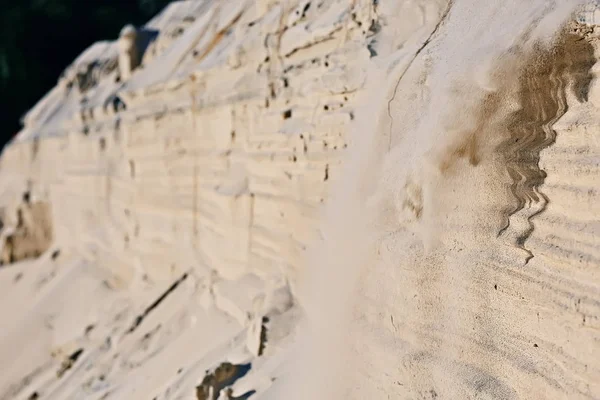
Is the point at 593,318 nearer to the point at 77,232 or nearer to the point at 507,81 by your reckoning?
the point at 507,81

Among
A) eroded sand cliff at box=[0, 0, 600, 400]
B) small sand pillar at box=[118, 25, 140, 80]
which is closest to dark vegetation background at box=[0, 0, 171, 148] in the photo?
small sand pillar at box=[118, 25, 140, 80]

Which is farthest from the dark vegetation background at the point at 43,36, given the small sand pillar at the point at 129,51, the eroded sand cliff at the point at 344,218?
the eroded sand cliff at the point at 344,218

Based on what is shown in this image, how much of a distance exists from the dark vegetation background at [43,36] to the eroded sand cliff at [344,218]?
14474 millimetres

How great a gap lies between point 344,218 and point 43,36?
22660 mm

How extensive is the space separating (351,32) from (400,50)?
87 centimetres

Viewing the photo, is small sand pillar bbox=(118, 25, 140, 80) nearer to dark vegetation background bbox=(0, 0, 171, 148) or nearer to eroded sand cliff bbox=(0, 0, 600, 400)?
eroded sand cliff bbox=(0, 0, 600, 400)

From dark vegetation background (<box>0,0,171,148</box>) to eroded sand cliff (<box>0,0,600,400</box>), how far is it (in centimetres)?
1447

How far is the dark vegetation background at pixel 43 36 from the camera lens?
74.5 ft

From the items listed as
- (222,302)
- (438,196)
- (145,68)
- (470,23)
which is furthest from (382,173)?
Answer: (145,68)

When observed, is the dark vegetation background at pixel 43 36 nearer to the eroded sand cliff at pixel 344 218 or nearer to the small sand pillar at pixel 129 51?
the small sand pillar at pixel 129 51

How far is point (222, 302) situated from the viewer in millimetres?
5707

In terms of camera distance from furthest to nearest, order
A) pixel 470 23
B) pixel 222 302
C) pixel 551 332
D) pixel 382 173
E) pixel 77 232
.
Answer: pixel 77 232 < pixel 222 302 < pixel 382 173 < pixel 470 23 < pixel 551 332

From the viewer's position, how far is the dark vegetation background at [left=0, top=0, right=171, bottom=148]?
22719 millimetres

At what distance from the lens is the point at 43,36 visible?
926 inches
